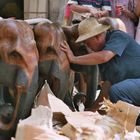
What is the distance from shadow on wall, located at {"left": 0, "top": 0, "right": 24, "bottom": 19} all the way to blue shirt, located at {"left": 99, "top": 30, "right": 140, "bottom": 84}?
775mm

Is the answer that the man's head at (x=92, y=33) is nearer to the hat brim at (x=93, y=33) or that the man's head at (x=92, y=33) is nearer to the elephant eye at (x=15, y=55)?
the hat brim at (x=93, y=33)

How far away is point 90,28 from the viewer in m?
2.58

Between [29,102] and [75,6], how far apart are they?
4.52 feet

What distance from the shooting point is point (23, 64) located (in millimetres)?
2180

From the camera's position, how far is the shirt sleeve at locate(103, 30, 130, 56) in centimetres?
255

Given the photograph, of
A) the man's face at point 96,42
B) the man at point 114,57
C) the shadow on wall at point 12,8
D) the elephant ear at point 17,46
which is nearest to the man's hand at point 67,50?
the man at point 114,57

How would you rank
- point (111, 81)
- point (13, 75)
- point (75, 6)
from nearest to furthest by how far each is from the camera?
point (13, 75), point (111, 81), point (75, 6)

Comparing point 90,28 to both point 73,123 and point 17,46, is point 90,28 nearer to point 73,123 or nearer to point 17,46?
point 17,46

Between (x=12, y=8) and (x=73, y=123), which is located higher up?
(x=12, y=8)

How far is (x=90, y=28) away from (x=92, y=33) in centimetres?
4

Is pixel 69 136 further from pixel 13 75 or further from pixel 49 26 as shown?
pixel 49 26

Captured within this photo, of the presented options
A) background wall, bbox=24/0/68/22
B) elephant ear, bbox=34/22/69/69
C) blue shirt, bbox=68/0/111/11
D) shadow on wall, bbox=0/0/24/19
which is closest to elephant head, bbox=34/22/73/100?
Result: elephant ear, bbox=34/22/69/69

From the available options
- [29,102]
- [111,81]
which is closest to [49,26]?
[29,102]

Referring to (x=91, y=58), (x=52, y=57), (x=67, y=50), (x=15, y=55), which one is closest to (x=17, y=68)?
(x=15, y=55)
